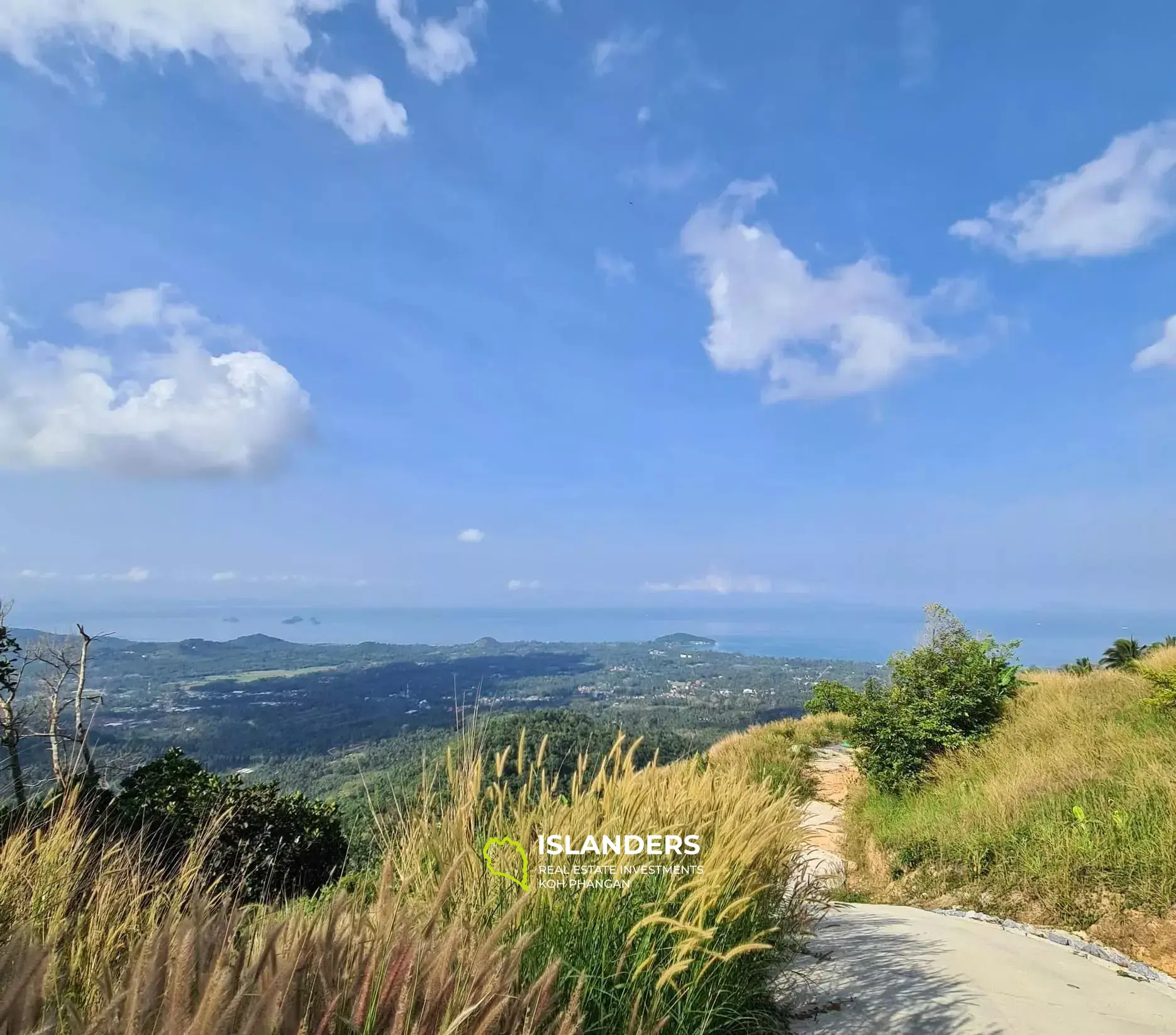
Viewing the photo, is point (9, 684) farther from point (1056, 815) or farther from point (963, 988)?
point (1056, 815)

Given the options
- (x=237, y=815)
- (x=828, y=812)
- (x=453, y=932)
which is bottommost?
(x=237, y=815)

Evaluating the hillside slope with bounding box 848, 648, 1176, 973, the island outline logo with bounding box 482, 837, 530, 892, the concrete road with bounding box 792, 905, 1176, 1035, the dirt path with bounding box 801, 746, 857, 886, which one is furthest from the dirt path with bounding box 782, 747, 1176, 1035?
the island outline logo with bounding box 482, 837, 530, 892

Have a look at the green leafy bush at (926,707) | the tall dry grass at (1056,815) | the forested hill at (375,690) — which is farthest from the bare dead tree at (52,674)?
the green leafy bush at (926,707)

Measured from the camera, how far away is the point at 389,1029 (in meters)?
1.30

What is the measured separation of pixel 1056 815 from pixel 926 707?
5118mm

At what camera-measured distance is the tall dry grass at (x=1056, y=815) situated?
4.99 metres

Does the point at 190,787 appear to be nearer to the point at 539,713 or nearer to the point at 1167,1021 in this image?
the point at 539,713

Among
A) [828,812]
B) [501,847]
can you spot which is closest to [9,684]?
[501,847]

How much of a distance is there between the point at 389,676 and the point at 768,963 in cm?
6389

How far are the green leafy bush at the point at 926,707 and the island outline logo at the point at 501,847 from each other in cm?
926

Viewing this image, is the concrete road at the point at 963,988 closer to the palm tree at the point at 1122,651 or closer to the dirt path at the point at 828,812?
the dirt path at the point at 828,812

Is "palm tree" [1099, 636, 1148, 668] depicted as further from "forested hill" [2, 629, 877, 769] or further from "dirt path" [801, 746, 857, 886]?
"dirt path" [801, 746, 857, 886]

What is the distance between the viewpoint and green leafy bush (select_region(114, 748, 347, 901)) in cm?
983

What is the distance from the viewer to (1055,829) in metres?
5.68
